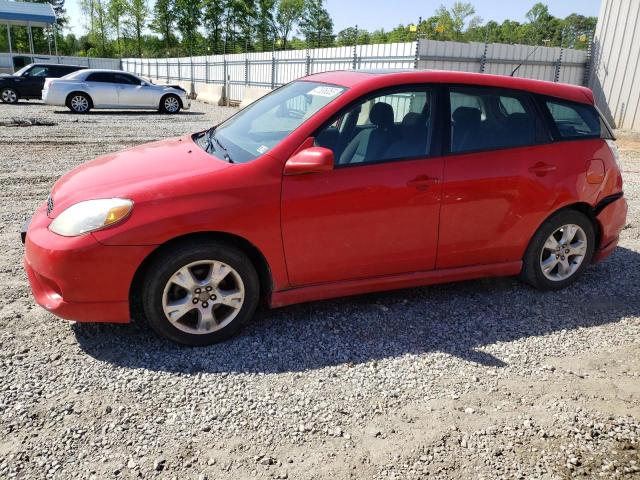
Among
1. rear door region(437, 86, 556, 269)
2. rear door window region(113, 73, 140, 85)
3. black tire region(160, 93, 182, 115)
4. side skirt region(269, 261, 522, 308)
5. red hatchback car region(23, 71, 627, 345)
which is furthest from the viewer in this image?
black tire region(160, 93, 182, 115)

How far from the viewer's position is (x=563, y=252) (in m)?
4.52

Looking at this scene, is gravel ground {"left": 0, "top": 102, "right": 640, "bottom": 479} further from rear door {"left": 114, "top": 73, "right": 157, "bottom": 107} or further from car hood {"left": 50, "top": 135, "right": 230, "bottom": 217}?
rear door {"left": 114, "top": 73, "right": 157, "bottom": 107}

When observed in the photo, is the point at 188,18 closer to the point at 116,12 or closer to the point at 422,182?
the point at 116,12

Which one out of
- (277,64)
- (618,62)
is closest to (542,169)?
(618,62)

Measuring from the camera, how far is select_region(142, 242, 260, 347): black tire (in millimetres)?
3256

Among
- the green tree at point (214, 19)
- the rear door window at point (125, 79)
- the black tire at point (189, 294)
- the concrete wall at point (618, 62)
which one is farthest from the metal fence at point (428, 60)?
the green tree at point (214, 19)

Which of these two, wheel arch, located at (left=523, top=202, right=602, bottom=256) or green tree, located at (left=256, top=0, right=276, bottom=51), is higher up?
green tree, located at (left=256, top=0, right=276, bottom=51)

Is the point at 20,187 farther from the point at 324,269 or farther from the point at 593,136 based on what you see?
the point at 593,136

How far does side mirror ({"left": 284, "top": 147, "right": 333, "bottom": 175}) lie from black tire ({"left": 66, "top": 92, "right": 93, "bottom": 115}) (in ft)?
53.8

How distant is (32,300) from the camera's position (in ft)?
13.4

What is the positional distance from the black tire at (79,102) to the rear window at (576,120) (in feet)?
54.6

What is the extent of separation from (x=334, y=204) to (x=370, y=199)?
0.27 meters

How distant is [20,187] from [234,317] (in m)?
5.59

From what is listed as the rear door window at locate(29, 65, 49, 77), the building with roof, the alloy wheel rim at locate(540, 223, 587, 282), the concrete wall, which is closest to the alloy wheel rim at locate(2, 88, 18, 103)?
the rear door window at locate(29, 65, 49, 77)
